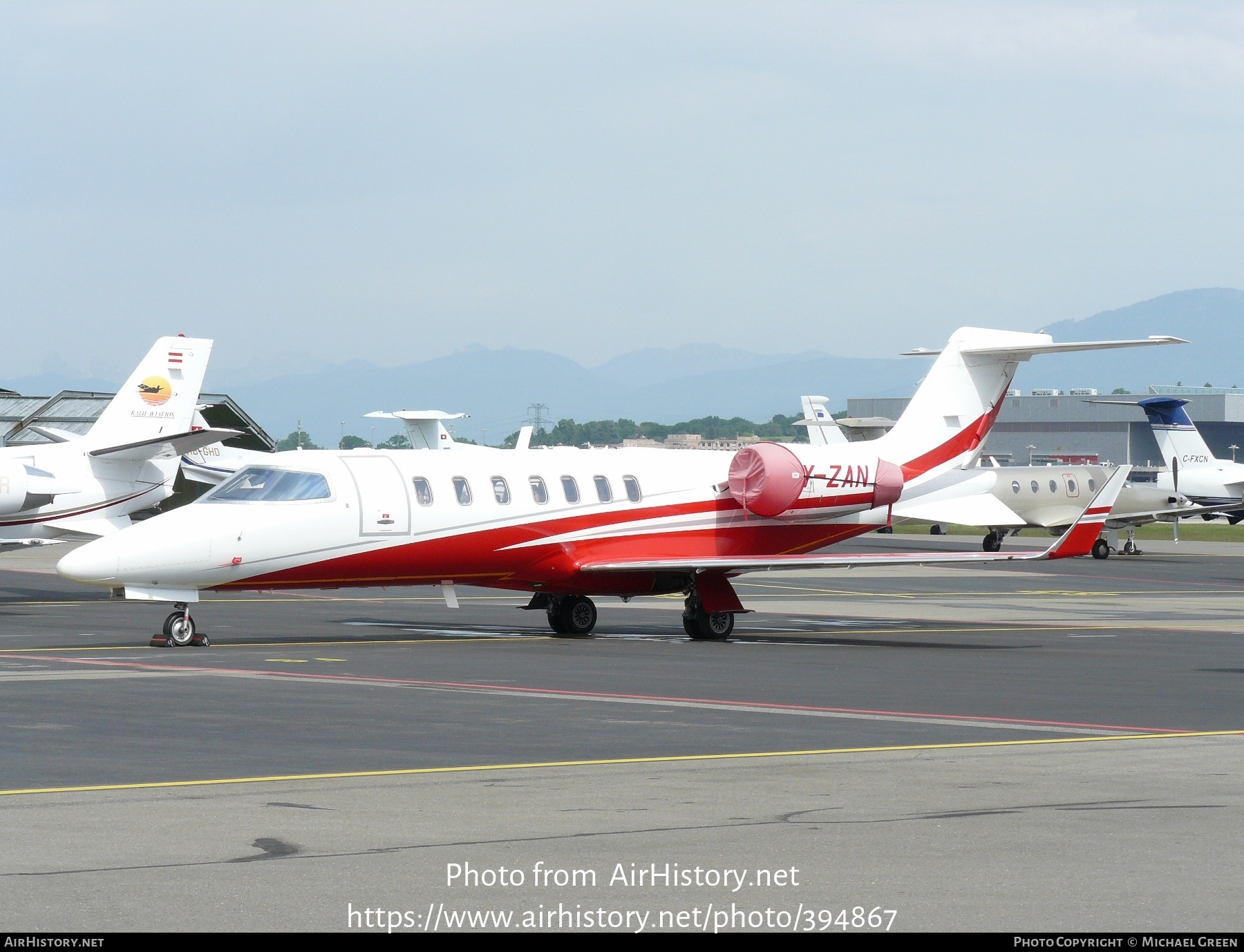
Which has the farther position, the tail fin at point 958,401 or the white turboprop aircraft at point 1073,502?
the white turboprop aircraft at point 1073,502

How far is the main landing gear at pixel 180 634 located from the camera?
24.5m

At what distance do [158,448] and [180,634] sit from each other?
45.6 ft

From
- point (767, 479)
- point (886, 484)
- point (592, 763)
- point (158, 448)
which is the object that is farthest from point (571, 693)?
point (158, 448)

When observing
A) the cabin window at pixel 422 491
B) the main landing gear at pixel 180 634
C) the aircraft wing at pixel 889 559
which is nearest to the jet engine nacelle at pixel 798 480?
the aircraft wing at pixel 889 559

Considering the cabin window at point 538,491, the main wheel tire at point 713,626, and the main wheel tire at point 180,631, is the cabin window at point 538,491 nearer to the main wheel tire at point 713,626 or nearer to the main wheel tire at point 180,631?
the main wheel tire at point 713,626

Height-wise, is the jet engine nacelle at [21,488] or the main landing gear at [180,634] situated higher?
the jet engine nacelle at [21,488]

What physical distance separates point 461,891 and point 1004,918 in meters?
2.81

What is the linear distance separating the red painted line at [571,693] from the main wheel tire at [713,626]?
872 cm

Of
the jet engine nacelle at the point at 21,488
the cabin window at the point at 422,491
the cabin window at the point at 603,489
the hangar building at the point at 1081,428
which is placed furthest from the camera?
the hangar building at the point at 1081,428

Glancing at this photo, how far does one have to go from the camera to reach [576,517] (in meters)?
27.9

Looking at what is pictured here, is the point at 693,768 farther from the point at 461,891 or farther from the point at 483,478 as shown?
the point at 483,478

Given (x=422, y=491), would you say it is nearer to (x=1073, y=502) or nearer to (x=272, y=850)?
(x=272, y=850)

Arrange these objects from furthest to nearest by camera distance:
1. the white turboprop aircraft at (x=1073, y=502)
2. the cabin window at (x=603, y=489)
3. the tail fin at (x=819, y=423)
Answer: the tail fin at (x=819, y=423), the white turboprop aircraft at (x=1073, y=502), the cabin window at (x=603, y=489)

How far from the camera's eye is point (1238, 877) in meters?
9.10
